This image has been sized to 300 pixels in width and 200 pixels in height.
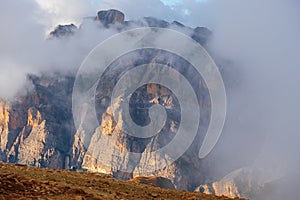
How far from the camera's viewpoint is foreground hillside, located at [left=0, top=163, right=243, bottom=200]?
18484mm

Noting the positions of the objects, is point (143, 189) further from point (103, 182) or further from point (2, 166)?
point (2, 166)

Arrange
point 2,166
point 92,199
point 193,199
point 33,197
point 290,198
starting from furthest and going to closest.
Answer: point 290,198 < point 2,166 < point 193,199 < point 92,199 < point 33,197

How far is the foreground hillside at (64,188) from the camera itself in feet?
60.6

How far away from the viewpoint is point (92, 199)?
1933 cm

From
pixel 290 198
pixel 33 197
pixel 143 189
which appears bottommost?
pixel 33 197

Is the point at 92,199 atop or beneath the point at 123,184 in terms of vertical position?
beneath

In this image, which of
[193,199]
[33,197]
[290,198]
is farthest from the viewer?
[290,198]

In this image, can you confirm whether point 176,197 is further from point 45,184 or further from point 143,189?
point 45,184

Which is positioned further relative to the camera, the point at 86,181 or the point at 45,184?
the point at 86,181

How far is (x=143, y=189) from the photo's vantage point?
24609 mm

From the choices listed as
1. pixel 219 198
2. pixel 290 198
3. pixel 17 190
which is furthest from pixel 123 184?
pixel 290 198

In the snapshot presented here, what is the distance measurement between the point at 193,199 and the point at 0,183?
31.8 feet

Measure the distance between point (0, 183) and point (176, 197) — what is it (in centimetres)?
926

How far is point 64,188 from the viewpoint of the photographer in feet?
66.1
